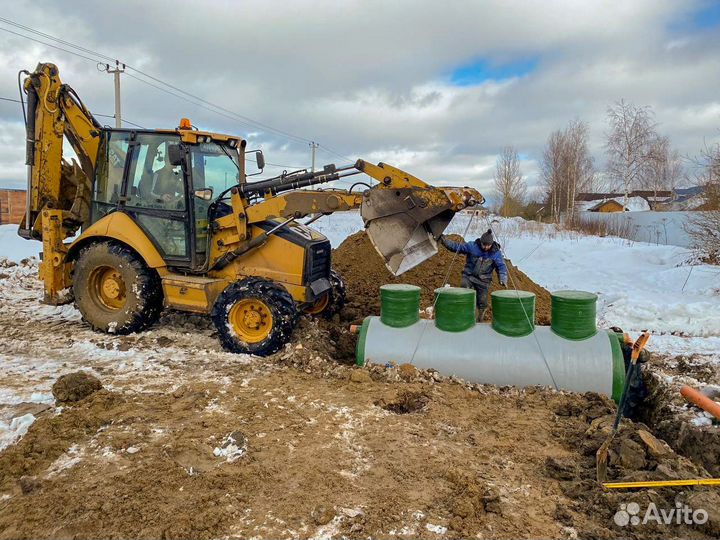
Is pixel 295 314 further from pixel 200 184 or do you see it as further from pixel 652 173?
pixel 652 173

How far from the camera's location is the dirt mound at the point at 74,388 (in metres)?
4.75

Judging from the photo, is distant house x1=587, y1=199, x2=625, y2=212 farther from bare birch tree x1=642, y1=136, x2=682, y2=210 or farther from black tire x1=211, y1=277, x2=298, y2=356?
black tire x1=211, y1=277, x2=298, y2=356

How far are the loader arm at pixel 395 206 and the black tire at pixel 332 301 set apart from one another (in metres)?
1.54

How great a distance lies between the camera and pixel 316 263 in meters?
6.78

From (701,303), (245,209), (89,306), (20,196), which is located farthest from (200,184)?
(20,196)

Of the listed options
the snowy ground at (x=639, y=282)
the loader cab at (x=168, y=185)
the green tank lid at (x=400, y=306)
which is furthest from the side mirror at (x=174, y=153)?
the snowy ground at (x=639, y=282)

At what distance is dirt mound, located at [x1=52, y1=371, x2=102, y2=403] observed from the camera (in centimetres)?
475

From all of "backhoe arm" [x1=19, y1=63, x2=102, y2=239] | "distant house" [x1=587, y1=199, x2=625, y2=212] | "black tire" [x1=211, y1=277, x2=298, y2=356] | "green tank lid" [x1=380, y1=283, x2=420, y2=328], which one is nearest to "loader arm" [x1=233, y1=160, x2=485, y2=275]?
"green tank lid" [x1=380, y1=283, x2=420, y2=328]

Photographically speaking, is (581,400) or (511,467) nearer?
(511,467)

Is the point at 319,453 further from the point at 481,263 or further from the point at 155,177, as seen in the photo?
the point at 155,177

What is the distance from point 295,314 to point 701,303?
24.5ft

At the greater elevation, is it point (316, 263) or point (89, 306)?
point (316, 263)

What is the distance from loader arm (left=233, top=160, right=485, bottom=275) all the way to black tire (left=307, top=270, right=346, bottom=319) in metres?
1.54

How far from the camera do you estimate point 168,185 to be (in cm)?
671
